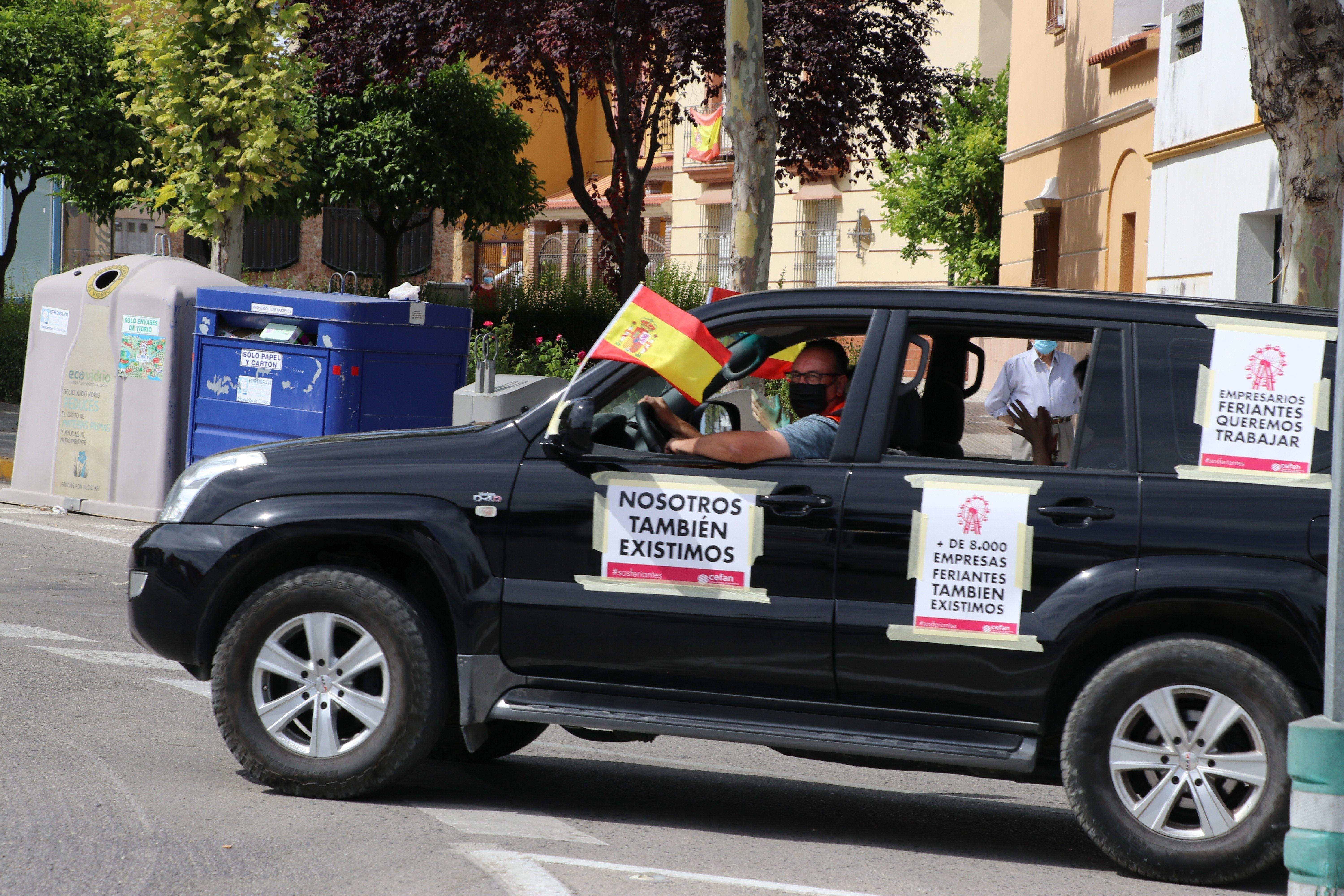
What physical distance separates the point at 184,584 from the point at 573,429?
146 cm

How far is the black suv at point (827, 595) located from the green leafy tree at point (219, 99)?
44.4 ft

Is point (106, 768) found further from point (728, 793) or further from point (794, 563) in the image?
point (794, 563)

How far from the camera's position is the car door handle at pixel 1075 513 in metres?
4.55

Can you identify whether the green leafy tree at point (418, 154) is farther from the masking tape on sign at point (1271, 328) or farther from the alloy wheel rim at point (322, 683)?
the masking tape on sign at point (1271, 328)

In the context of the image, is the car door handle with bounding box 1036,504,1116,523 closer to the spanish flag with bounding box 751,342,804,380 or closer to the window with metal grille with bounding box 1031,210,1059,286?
the spanish flag with bounding box 751,342,804,380

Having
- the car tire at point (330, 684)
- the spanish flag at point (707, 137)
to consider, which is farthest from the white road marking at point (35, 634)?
the spanish flag at point (707, 137)

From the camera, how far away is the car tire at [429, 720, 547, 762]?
584cm

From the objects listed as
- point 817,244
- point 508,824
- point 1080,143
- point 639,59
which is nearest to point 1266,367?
point 508,824

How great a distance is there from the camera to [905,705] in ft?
15.3

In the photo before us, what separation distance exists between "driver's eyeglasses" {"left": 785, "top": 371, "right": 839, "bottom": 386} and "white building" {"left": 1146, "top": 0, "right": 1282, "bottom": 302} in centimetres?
905

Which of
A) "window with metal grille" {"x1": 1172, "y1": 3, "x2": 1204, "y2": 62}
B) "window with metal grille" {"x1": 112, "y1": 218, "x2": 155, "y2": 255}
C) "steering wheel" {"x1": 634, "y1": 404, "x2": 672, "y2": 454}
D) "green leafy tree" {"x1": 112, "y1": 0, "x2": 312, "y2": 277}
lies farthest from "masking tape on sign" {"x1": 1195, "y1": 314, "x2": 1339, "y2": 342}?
"window with metal grille" {"x1": 112, "y1": 218, "x2": 155, "y2": 255}

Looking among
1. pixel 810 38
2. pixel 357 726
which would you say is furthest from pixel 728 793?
pixel 810 38

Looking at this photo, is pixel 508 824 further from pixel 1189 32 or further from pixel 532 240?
pixel 532 240

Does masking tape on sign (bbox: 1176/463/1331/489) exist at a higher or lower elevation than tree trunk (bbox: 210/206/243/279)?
lower
